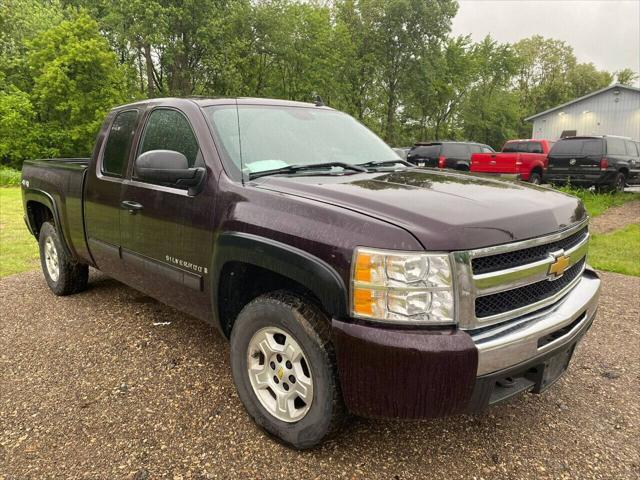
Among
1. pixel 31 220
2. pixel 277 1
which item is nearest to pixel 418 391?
pixel 31 220

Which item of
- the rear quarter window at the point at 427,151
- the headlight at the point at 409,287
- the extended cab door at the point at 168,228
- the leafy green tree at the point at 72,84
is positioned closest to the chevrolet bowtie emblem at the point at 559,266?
the headlight at the point at 409,287

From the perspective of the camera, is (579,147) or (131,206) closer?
(131,206)

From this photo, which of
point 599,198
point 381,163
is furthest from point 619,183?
point 381,163

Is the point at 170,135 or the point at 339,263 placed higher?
the point at 170,135

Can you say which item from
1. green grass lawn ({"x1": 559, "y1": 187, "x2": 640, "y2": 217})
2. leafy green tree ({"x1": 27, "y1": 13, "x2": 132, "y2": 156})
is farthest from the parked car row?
leafy green tree ({"x1": 27, "y1": 13, "x2": 132, "y2": 156})

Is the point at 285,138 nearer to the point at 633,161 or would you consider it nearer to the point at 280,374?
the point at 280,374

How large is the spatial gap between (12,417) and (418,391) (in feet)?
7.72

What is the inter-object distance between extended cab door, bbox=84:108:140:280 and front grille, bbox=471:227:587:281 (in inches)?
106

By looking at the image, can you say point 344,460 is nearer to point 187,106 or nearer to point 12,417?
point 12,417

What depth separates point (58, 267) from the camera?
4.86m

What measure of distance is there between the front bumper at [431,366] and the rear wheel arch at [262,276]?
17 centimetres

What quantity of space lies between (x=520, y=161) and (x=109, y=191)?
1533cm

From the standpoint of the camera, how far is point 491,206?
233cm

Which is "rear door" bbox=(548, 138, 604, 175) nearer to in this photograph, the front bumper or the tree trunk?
the front bumper
